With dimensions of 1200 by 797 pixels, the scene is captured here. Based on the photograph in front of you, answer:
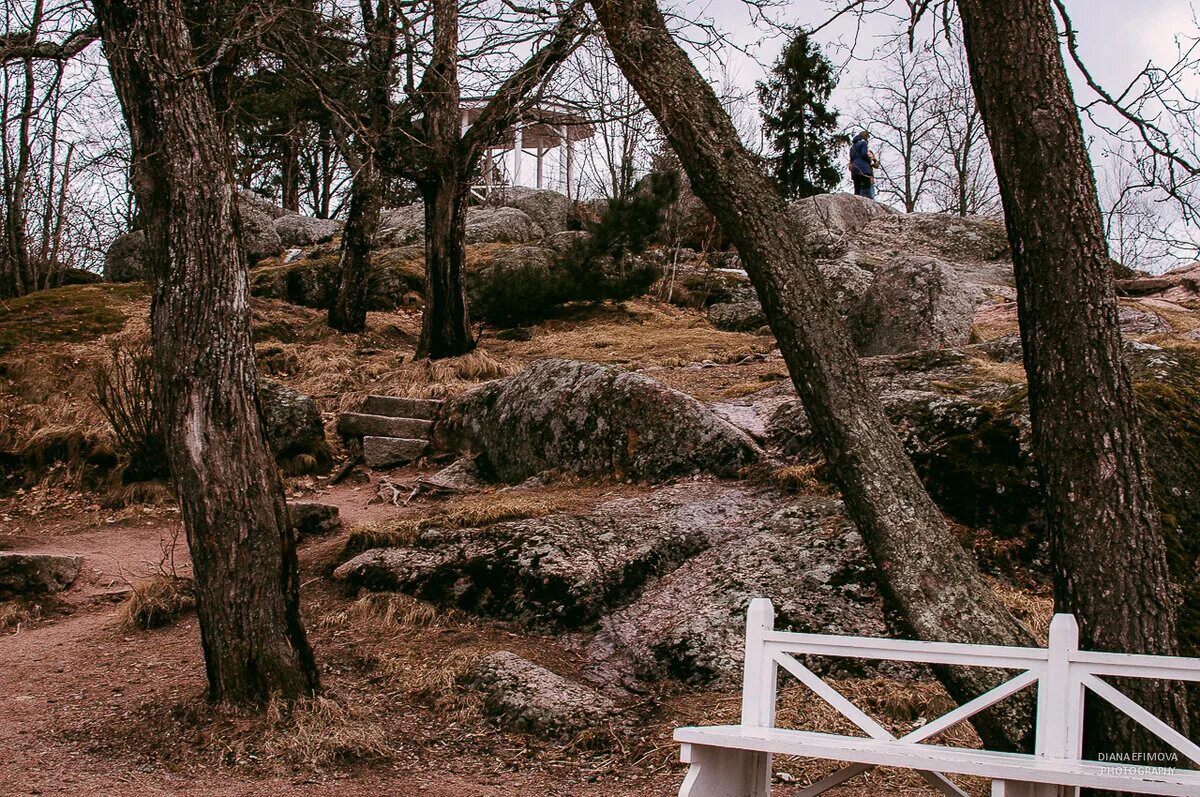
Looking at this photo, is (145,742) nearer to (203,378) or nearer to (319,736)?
(319,736)

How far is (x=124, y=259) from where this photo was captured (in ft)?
60.0

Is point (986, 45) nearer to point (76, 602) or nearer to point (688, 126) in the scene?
point (688, 126)

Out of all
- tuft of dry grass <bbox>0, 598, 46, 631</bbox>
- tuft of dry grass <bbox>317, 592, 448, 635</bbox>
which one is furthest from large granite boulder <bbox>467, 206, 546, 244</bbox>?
tuft of dry grass <bbox>317, 592, 448, 635</bbox>

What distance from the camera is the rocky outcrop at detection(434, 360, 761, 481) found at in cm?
770

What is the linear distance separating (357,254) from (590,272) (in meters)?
3.39

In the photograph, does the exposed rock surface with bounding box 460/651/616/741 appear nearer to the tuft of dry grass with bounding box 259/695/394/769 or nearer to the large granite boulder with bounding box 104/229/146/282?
the tuft of dry grass with bounding box 259/695/394/769

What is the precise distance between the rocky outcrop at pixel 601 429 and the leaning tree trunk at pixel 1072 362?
3.84m

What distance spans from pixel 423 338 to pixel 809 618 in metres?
8.02

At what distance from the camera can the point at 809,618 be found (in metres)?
5.62

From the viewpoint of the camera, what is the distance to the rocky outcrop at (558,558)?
20.7 ft

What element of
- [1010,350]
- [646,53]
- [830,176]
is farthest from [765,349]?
[830,176]

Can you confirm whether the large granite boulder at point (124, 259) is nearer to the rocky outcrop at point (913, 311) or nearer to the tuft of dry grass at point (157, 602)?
the tuft of dry grass at point (157, 602)

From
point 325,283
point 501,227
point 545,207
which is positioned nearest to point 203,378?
point 325,283

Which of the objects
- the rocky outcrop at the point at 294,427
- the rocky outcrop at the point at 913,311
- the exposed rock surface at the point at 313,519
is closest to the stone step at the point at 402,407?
the rocky outcrop at the point at 294,427
